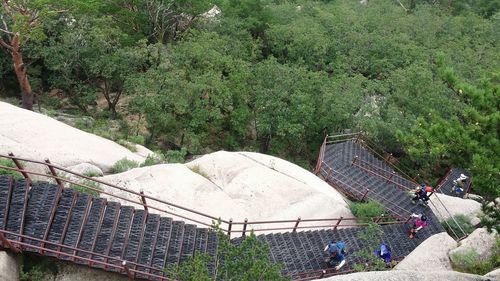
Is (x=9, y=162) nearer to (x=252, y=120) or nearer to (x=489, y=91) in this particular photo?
(x=489, y=91)

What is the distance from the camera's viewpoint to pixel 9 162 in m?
13.9

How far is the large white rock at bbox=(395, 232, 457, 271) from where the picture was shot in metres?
14.2

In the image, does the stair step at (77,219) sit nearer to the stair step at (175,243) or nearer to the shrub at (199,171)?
the stair step at (175,243)

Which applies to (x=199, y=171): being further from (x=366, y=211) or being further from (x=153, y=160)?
(x=366, y=211)

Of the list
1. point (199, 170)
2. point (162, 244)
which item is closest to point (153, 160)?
point (199, 170)

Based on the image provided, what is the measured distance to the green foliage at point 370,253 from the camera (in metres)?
12.8

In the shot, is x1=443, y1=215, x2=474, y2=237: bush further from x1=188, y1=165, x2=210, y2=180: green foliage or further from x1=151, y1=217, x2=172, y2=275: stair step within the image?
x1=151, y1=217, x2=172, y2=275: stair step

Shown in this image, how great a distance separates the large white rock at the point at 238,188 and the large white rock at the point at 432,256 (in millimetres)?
3966

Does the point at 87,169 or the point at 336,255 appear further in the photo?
the point at 87,169

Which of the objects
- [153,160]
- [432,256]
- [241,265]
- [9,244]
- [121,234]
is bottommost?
[153,160]

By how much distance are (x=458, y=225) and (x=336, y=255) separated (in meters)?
9.21

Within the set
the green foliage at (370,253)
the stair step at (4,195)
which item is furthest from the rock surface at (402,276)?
the stair step at (4,195)

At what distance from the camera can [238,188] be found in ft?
58.1

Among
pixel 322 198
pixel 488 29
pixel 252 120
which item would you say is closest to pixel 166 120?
pixel 252 120
